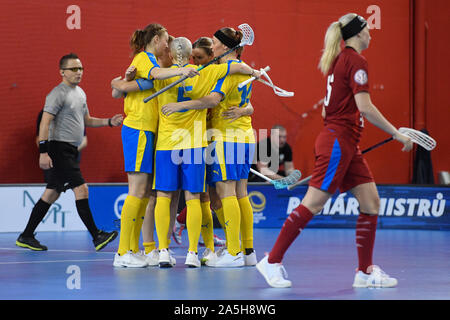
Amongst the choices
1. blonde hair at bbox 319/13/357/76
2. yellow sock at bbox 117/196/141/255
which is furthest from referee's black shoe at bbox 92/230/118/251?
blonde hair at bbox 319/13/357/76

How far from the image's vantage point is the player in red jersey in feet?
15.4

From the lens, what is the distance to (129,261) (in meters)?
5.88

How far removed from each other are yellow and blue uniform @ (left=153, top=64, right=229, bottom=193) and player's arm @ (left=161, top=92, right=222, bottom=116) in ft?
0.40

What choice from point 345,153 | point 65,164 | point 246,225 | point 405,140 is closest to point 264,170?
point 65,164

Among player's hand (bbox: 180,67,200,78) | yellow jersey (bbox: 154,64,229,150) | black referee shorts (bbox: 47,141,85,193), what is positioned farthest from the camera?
black referee shorts (bbox: 47,141,85,193)

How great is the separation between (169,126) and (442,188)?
5208mm

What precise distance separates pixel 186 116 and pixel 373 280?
1921 millimetres

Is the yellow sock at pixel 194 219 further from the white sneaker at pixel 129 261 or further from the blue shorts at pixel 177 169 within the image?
the white sneaker at pixel 129 261

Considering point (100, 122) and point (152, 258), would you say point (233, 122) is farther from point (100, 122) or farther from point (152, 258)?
point (100, 122)

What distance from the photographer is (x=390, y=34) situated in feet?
39.1

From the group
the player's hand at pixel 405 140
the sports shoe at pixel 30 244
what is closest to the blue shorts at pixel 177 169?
the player's hand at pixel 405 140

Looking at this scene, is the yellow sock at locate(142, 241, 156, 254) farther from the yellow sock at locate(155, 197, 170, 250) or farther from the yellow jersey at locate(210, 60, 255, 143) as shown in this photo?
the yellow jersey at locate(210, 60, 255, 143)
